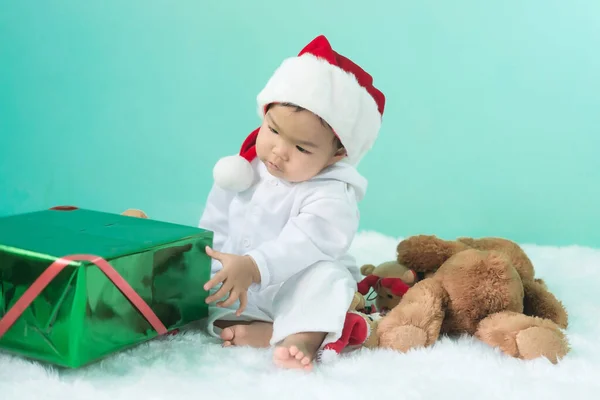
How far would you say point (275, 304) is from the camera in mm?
1326

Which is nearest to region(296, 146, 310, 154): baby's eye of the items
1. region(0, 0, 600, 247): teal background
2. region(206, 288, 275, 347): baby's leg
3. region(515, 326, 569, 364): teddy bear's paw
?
region(206, 288, 275, 347): baby's leg

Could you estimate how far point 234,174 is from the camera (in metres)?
1.43

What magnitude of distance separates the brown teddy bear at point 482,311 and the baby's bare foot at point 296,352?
152 millimetres

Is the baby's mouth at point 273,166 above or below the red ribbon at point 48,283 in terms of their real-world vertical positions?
above

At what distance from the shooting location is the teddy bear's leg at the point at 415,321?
1266 millimetres

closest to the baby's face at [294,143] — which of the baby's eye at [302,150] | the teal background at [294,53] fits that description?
the baby's eye at [302,150]

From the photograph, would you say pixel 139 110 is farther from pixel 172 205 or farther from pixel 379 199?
pixel 379 199

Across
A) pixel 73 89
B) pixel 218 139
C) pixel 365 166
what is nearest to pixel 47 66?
pixel 73 89

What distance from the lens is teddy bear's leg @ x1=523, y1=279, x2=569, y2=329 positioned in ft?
4.78

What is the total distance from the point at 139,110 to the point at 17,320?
1558 mm

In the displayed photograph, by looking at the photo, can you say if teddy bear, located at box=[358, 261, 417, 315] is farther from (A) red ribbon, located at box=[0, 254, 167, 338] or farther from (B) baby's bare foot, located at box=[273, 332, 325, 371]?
(A) red ribbon, located at box=[0, 254, 167, 338]

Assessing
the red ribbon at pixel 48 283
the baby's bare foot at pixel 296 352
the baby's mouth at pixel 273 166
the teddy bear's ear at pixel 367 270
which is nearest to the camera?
the red ribbon at pixel 48 283

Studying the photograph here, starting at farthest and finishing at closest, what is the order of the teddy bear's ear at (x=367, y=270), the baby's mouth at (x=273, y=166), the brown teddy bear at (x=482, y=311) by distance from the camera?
the teddy bear's ear at (x=367, y=270) → the baby's mouth at (x=273, y=166) → the brown teddy bear at (x=482, y=311)

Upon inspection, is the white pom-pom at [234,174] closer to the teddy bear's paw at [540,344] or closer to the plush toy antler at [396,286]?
the plush toy antler at [396,286]
